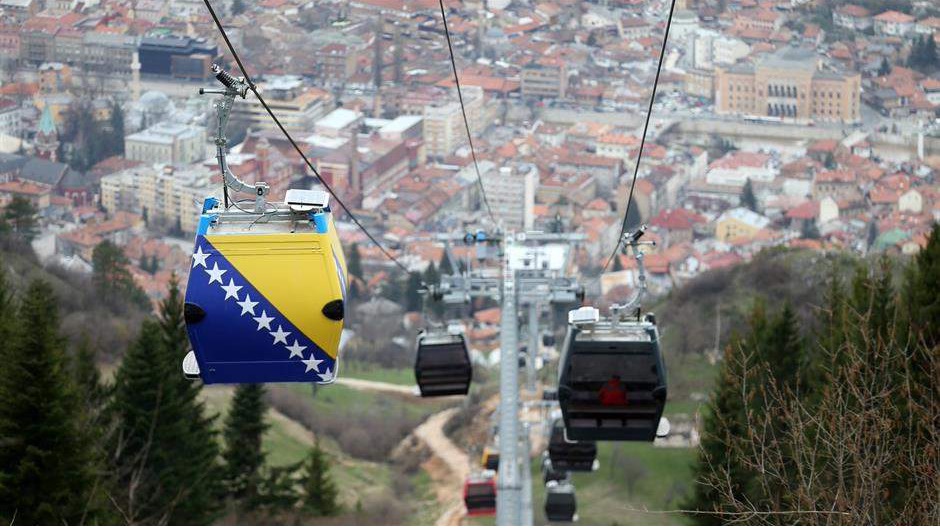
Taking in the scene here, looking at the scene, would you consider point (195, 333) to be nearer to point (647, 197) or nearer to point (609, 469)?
point (609, 469)

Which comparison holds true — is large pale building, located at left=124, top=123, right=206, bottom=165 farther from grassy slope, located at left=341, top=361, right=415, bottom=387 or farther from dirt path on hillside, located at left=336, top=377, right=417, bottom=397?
dirt path on hillside, located at left=336, top=377, right=417, bottom=397

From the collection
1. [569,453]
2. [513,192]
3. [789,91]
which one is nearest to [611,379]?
[569,453]

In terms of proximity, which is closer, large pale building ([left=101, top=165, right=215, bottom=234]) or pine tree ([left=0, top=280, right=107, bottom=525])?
A: pine tree ([left=0, top=280, right=107, bottom=525])

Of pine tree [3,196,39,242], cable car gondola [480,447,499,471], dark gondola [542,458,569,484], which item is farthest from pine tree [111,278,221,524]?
pine tree [3,196,39,242]

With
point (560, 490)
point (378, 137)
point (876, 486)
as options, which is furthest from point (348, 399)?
point (378, 137)

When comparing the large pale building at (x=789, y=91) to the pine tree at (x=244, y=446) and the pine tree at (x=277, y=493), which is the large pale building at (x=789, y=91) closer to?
the pine tree at (x=244, y=446)

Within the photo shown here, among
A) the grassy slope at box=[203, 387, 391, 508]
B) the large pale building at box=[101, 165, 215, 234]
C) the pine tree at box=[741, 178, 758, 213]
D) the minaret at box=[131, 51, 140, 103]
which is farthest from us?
the minaret at box=[131, 51, 140, 103]

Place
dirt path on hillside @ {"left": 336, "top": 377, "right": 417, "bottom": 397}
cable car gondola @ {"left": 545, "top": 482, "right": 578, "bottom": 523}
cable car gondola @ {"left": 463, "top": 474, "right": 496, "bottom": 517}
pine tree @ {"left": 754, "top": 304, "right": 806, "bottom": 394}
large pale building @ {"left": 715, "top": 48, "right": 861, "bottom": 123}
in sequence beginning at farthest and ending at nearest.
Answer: large pale building @ {"left": 715, "top": 48, "right": 861, "bottom": 123} → dirt path on hillside @ {"left": 336, "top": 377, "right": 417, "bottom": 397} → cable car gondola @ {"left": 463, "top": 474, "right": 496, "bottom": 517} → pine tree @ {"left": 754, "top": 304, "right": 806, "bottom": 394} → cable car gondola @ {"left": 545, "top": 482, "right": 578, "bottom": 523}

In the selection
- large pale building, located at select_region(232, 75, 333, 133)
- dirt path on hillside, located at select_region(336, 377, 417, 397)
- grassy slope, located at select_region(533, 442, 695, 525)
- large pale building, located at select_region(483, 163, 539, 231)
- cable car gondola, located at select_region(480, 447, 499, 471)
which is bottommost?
large pale building, located at select_region(483, 163, 539, 231)

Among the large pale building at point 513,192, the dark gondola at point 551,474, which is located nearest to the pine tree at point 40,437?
the dark gondola at point 551,474
